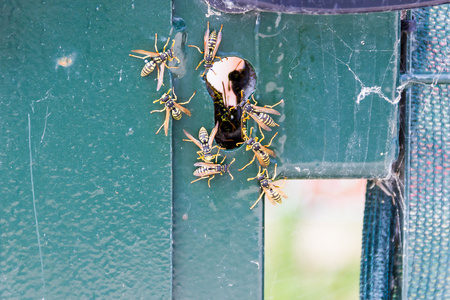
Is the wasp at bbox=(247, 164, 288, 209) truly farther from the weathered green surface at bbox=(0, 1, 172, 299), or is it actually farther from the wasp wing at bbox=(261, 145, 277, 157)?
the weathered green surface at bbox=(0, 1, 172, 299)

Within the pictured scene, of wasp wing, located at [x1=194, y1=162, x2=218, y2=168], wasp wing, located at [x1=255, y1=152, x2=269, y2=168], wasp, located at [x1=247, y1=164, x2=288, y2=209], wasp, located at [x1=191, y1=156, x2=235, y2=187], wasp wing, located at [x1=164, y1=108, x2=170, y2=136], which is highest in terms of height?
wasp wing, located at [x1=164, y1=108, x2=170, y2=136]

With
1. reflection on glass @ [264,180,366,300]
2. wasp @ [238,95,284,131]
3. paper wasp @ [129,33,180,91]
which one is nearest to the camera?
paper wasp @ [129,33,180,91]

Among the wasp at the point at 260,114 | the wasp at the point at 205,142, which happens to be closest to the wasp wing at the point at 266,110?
the wasp at the point at 260,114

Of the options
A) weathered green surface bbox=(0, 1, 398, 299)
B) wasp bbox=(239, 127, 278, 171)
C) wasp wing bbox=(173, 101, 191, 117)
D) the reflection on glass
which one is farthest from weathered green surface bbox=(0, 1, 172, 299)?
the reflection on glass

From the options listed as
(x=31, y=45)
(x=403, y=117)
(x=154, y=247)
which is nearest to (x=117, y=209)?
(x=154, y=247)

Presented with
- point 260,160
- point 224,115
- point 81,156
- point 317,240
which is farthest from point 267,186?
point 317,240

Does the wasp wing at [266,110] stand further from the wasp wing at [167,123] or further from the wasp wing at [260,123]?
the wasp wing at [167,123]

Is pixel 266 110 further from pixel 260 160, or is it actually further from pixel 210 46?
pixel 210 46

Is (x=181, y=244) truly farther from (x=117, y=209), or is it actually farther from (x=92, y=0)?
(x=92, y=0)
